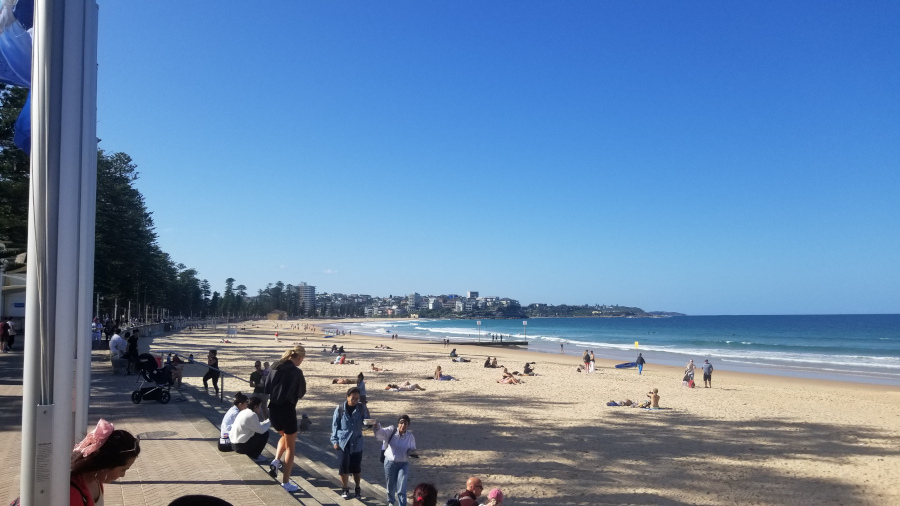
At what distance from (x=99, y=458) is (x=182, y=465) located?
4633mm

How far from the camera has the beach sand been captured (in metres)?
9.11

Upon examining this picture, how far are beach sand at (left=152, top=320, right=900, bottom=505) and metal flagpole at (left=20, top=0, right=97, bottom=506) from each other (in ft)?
22.0

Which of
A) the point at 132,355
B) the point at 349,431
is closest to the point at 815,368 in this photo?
the point at 132,355

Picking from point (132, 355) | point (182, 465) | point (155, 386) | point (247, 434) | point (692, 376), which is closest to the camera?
point (182, 465)

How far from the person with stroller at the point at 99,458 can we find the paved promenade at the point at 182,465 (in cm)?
307

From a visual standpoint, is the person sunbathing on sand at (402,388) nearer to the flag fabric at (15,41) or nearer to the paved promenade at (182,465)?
the paved promenade at (182,465)

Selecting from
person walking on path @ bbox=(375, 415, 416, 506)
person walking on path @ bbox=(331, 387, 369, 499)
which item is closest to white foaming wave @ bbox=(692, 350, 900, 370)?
person walking on path @ bbox=(375, 415, 416, 506)

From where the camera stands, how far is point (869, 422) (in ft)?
52.6

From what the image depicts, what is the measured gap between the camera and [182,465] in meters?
6.70

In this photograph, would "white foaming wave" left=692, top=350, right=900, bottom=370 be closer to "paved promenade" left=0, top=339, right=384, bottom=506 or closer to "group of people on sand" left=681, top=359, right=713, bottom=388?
"group of people on sand" left=681, top=359, right=713, bottom=388

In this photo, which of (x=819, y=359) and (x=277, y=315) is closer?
(x=819, y=359)

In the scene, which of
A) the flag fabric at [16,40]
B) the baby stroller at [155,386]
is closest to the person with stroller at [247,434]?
the flag fabric at [16,40]

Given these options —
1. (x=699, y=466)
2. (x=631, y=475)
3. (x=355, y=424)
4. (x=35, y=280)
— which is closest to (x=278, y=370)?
(x=355, y=424)

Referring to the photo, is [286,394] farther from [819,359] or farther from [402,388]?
[819,359]
